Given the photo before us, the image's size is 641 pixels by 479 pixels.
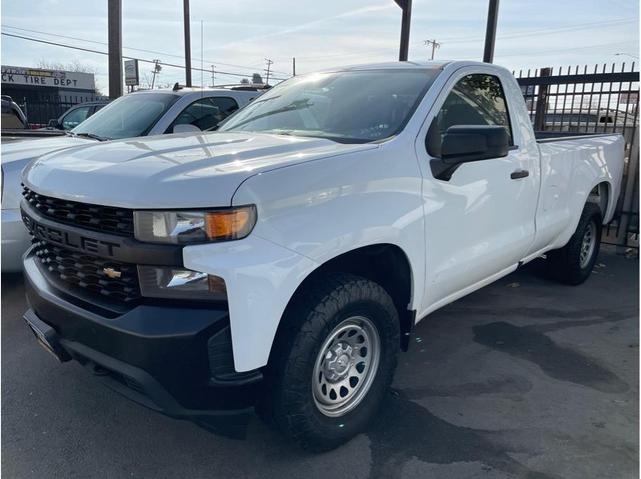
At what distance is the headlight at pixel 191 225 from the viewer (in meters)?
2.17

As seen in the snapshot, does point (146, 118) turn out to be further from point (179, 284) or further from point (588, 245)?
point (588, 245)

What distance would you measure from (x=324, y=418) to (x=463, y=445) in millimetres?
766

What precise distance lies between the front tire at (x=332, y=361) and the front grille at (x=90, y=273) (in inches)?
26.6

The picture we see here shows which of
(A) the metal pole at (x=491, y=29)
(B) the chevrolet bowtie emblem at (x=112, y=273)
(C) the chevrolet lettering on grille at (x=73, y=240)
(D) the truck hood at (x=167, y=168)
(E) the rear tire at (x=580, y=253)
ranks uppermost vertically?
(A) the metal pole at (x=491, y=29)

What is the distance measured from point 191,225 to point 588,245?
15.5ft

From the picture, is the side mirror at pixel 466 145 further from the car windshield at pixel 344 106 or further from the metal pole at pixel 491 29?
the metal pole at pixel 491 29

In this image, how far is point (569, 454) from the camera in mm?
2822

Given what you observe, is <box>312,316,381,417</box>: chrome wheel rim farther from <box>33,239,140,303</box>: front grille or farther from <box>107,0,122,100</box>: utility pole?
<box>107,0,122,100</box>: utility pole

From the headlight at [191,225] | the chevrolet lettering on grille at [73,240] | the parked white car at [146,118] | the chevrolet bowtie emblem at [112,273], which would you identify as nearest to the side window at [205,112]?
the parked white car at [146,118]

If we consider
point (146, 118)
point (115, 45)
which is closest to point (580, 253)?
point (146, 118)

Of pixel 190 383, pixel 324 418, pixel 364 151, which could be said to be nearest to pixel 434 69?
pixel 364 151

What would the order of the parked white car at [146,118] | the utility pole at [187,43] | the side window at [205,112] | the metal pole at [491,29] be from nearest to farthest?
the parked white car at [146,118] → the side window at [205,112] → the metal pole at [491,29] → the utility pole at [187,43]

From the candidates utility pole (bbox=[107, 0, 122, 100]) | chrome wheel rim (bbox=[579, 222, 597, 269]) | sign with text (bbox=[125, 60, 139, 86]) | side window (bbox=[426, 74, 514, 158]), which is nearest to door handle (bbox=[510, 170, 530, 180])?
side window (bbox=[426, 74, 514, 158])

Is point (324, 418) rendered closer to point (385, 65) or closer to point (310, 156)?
point (310, 156)
